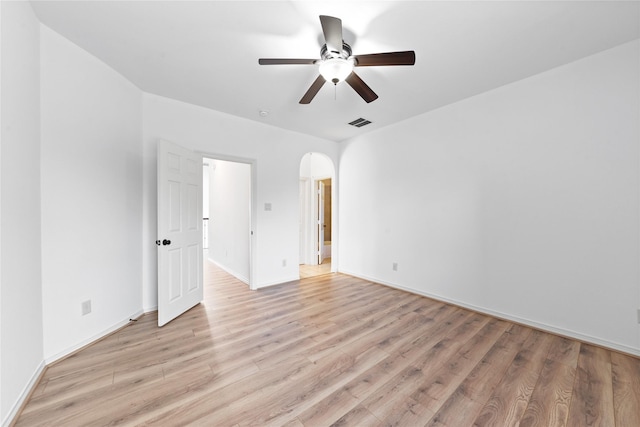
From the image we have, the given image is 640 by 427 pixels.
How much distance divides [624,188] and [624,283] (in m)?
0.84

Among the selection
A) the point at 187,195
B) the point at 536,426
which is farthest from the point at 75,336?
the point at 536,426

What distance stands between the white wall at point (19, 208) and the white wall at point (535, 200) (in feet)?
12.9

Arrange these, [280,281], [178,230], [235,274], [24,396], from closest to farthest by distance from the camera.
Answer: [24,396] < [178,230] < [280,281] < [235,274]

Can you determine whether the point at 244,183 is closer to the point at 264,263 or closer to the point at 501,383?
the point at 264,263

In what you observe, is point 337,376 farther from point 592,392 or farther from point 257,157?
point 257,157

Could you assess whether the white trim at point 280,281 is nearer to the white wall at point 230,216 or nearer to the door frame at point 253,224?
the door frame at point 253,224

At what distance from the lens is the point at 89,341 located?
2.14 meters

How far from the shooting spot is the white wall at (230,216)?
4086mm

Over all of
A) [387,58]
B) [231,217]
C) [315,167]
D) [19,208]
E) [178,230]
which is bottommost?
[178,230]

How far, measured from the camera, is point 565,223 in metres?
2.30

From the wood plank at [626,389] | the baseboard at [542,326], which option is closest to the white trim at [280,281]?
the baseboard at [542,326]

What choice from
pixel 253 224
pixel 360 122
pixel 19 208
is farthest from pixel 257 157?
pixel 19 208

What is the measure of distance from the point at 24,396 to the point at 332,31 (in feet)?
10.3

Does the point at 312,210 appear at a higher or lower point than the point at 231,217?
higher
